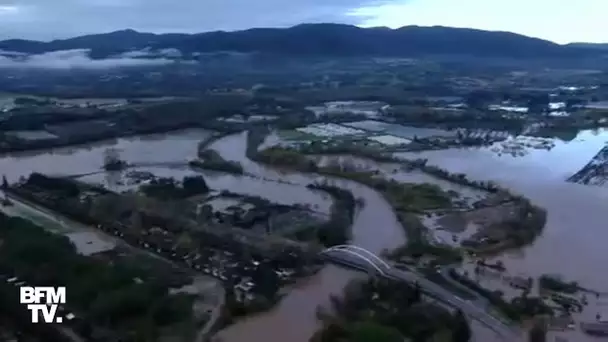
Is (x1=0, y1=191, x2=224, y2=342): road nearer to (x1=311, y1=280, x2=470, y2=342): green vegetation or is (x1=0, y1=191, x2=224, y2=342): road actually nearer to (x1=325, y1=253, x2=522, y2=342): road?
(x1=311, y1=280, x2=470, y2=342): green vegetation

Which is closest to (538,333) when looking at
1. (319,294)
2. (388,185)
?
(319,294)

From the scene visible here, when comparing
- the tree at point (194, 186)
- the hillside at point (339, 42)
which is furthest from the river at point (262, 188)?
the hillside at point (339, 42)

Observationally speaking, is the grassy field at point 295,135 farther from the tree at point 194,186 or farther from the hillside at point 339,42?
the hillside at point 339,42

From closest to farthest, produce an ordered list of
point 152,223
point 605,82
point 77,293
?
point 77,293 → point 152,223 → point 605,82

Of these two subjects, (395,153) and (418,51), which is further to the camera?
(418,51)

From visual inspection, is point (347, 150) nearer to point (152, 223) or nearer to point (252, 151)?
point (252, 151)

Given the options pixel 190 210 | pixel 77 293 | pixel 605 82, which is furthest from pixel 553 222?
pixel 605 82
